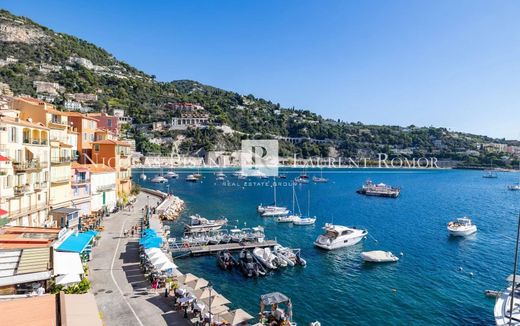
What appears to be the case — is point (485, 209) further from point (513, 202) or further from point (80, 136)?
point (80, 136)

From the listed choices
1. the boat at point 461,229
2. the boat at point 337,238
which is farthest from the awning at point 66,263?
the boat at point 461,229

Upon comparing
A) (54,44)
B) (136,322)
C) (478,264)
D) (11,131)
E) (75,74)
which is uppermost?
(54,44)

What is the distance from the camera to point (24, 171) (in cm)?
2422

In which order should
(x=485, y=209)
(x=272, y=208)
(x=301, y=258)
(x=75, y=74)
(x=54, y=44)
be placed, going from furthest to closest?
1. (x=54, y=44)
2. (x=75, y=74)
3. (x=485, y=209)
4. (x=272, y=208)
5. (x=301, y=258)

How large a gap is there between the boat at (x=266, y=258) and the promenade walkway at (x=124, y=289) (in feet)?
33.8

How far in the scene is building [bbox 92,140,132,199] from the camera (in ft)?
139

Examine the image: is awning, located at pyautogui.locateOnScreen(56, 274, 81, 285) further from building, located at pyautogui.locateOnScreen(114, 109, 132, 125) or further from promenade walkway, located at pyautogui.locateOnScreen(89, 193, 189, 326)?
building, located at pyautogui.locateOnScreen(114, 109, 132, 125)

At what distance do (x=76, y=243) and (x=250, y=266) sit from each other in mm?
13266

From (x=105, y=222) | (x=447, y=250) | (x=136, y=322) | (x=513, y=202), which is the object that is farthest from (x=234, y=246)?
(x=513, y=202)

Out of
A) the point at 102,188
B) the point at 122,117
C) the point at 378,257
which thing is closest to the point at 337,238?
the point at 378,257

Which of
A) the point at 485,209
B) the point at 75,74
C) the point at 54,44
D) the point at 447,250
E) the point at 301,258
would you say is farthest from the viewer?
the point at 54,44

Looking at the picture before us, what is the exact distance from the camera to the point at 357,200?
253 feet

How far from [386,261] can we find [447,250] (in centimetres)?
1076

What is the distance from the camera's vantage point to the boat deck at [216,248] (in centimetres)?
3216
